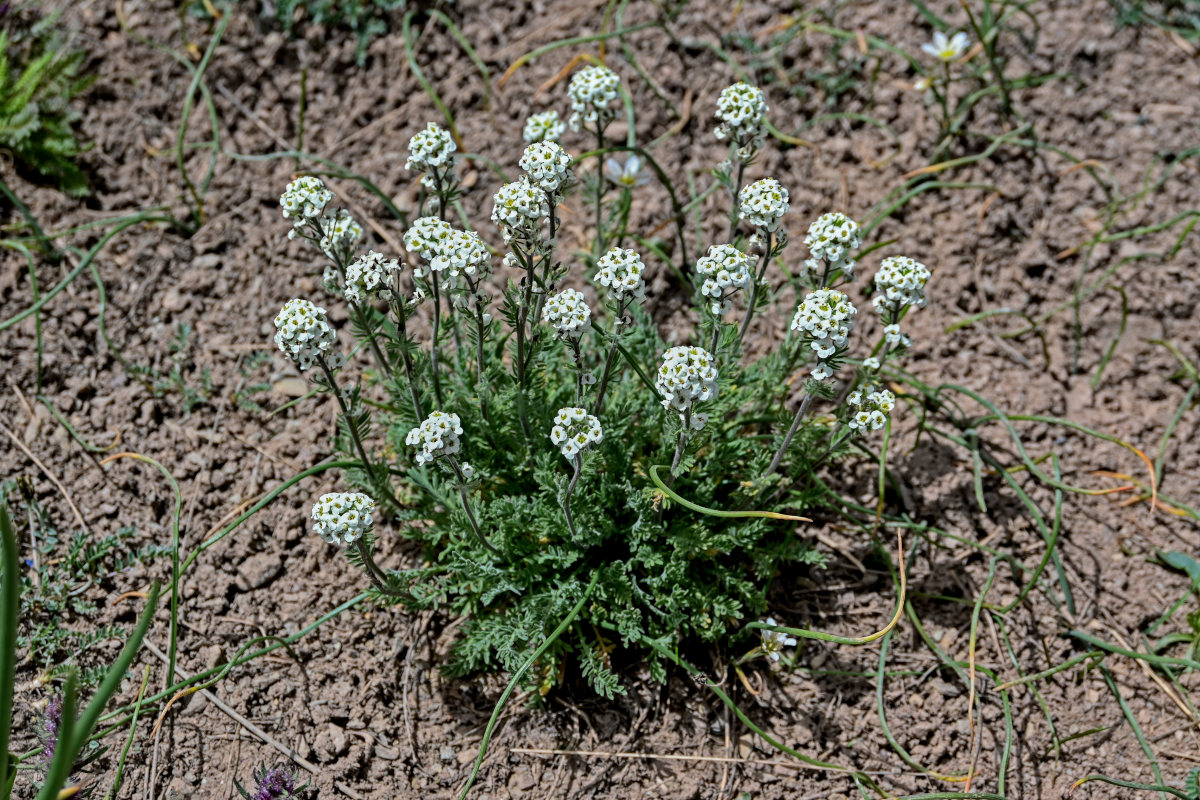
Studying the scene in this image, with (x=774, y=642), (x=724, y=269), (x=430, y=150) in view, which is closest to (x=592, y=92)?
(x=430, y=150)

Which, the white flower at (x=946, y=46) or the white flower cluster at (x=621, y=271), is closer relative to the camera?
the white flower cluster at (x=621, y=271)

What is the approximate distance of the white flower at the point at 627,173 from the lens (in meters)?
4.97

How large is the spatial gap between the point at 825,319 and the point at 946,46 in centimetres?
341

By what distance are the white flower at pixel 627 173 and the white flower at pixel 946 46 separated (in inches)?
78.0

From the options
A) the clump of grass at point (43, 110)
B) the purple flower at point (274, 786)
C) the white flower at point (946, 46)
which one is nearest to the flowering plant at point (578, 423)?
the purple flower at point (274, 786)

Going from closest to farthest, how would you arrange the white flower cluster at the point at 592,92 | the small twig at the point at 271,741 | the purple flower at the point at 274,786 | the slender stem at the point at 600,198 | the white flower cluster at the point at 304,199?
the white flower cluster at the point at 304,199, the purple flower at the point at 274,786, the small twig at the point at 271,741, the white flower cluster at the point at 592,92, the slender stem at the point at 600,198

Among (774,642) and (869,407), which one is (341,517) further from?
(869,407)

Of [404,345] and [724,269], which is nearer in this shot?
[724,269]

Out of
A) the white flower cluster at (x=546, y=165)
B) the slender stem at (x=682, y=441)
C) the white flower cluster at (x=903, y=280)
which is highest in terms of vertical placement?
the white flower cluster at (x=546, y=165)

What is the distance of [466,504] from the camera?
3.45 metres

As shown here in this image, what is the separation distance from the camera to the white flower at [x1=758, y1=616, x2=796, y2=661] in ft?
13.1

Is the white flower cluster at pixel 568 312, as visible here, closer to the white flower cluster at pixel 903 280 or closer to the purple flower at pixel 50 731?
the white flower cluster at pixel 903 280

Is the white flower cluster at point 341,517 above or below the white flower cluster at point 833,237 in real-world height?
below

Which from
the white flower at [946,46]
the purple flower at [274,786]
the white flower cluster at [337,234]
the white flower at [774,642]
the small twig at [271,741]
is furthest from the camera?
the white flower at [946,46]
